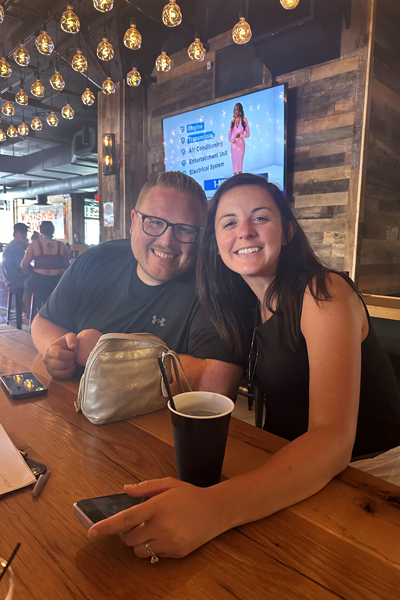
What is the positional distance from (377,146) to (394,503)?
119 inches

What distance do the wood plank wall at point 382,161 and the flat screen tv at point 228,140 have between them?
0.69 metres

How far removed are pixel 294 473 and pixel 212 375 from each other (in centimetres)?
46

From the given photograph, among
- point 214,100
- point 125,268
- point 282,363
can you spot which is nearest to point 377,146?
point 214,100

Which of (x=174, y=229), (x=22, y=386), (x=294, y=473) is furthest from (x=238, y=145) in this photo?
(x=294, y=473)

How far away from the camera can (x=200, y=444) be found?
63cm

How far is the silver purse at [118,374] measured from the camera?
88cm

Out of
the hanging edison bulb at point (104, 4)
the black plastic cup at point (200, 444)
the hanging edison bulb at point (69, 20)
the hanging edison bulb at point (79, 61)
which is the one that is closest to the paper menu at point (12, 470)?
the black plastic cup at point (200, 444)

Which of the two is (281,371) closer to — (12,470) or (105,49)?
(12,470)

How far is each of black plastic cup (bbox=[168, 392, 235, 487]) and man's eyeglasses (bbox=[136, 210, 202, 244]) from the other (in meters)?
0.88

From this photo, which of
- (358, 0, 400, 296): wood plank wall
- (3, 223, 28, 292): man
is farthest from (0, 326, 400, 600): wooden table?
(3, 223, 28, 292): man

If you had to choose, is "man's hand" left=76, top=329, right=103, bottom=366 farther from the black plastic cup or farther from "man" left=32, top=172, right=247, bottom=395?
the black plastic cup

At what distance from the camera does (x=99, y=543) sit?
54 cm

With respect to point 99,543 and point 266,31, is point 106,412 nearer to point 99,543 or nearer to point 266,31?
point 99,543

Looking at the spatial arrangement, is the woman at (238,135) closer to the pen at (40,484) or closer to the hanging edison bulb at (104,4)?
the hanging edison bulb at (104,4)
